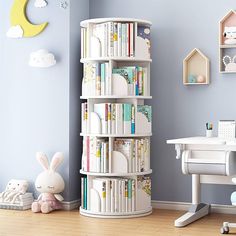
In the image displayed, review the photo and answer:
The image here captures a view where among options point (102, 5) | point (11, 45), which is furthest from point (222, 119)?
point (11, 45)

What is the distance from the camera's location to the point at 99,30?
4.65 m

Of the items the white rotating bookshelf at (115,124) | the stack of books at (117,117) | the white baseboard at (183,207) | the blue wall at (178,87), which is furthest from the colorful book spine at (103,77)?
the white baseboard at (183,207)

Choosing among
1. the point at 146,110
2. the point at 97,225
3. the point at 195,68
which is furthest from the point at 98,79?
the point at 97,225

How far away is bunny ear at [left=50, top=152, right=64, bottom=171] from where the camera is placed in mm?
4793

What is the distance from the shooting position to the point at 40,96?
16.5 ft

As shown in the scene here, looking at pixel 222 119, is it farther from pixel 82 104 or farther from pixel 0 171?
pixel 0 171

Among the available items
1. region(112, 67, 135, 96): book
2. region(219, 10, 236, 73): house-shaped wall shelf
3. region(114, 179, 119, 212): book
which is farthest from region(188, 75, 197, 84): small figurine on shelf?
region(114, 179, 119, 212): book

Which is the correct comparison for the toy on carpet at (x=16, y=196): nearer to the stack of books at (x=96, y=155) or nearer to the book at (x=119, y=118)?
the stack of books at (x=96, y=155)

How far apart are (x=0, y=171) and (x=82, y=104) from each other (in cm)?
107

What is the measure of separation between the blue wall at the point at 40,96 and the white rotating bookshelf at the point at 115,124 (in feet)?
0.78

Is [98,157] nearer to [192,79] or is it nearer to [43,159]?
[43,159]

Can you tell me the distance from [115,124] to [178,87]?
26.3 inches

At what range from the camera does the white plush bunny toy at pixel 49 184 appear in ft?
15.7

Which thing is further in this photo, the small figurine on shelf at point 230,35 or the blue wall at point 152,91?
the blue wall at point 152,91
